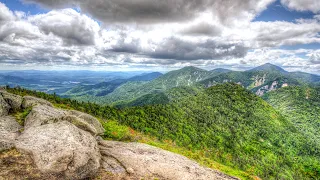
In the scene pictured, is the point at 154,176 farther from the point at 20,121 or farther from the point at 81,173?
the point at 20,121

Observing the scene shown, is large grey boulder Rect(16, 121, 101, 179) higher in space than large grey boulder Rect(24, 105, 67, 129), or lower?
lower

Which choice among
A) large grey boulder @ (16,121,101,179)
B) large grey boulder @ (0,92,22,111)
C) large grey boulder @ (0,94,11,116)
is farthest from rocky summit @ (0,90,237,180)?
large grey boulder @ (0,92,22,111)

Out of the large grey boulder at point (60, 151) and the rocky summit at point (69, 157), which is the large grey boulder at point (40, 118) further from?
the large grey boulder at point (60, 151)

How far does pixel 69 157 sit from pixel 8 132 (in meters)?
13.3

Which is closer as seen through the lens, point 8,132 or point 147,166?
point 8,132

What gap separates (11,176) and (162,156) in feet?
73.9

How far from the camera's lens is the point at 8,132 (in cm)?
2961

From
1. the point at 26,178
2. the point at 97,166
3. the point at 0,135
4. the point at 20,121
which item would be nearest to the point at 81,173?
the point at 97,166

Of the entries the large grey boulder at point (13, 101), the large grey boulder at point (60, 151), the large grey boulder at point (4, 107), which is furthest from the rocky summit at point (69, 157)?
the large grey boulder at point (13, 101)

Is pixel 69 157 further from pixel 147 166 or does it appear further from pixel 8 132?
pixel 8 132

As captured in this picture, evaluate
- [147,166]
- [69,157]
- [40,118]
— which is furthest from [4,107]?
[147,166]

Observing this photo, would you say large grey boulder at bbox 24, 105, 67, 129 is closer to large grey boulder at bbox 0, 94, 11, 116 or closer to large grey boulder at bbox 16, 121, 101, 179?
large grey boulder at bbox 16, 121, 101, 179

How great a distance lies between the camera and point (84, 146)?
27.9 m

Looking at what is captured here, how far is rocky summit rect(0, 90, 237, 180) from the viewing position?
23297 millimetres
